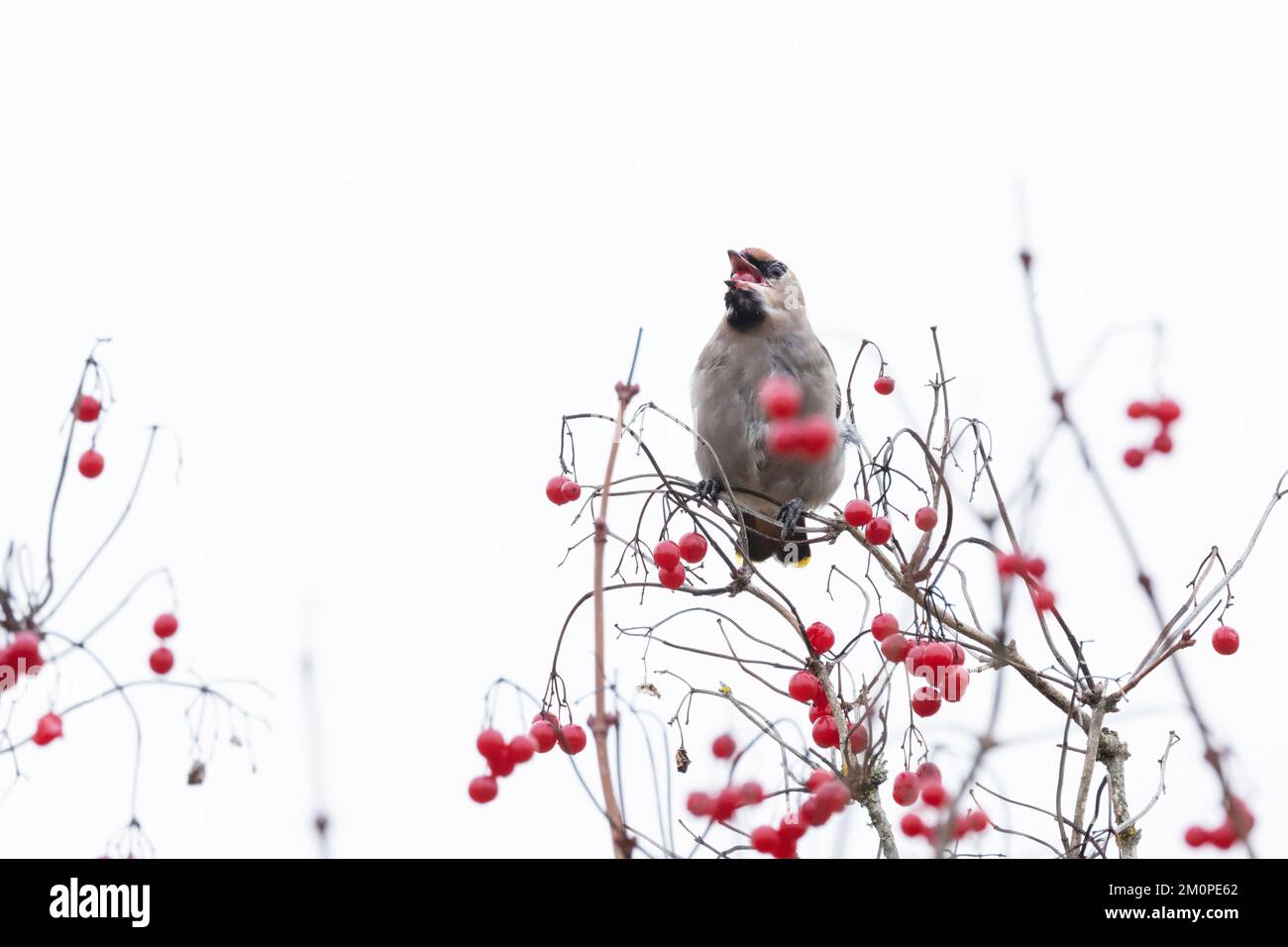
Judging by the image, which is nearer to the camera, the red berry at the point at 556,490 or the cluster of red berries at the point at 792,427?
the cluster of red berries at the point at 792,427

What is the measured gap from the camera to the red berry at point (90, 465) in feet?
11.5

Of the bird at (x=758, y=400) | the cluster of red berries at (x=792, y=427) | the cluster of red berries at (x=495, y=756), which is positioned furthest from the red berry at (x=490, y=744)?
the bird at (x=758, y=400)

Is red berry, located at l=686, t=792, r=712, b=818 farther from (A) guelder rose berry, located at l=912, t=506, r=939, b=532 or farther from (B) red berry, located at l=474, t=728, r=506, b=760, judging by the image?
(A) guelder rose berry, located at l=912, t=506, r=939, b=532

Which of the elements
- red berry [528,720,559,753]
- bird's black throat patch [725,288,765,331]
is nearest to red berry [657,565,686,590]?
red berry [528,720,559,753]

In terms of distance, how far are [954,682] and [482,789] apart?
37.5 inches

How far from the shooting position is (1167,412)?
3070 mm

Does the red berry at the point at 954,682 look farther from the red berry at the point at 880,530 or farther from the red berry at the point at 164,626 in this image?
the red berry at the point at 164,626

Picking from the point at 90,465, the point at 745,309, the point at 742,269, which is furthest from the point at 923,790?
the point at 742,269

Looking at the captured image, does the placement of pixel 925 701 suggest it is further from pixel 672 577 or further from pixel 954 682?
pixel 672 577

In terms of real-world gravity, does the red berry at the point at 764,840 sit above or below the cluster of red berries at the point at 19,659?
below

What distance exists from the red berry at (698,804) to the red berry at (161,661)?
3.92 ft
